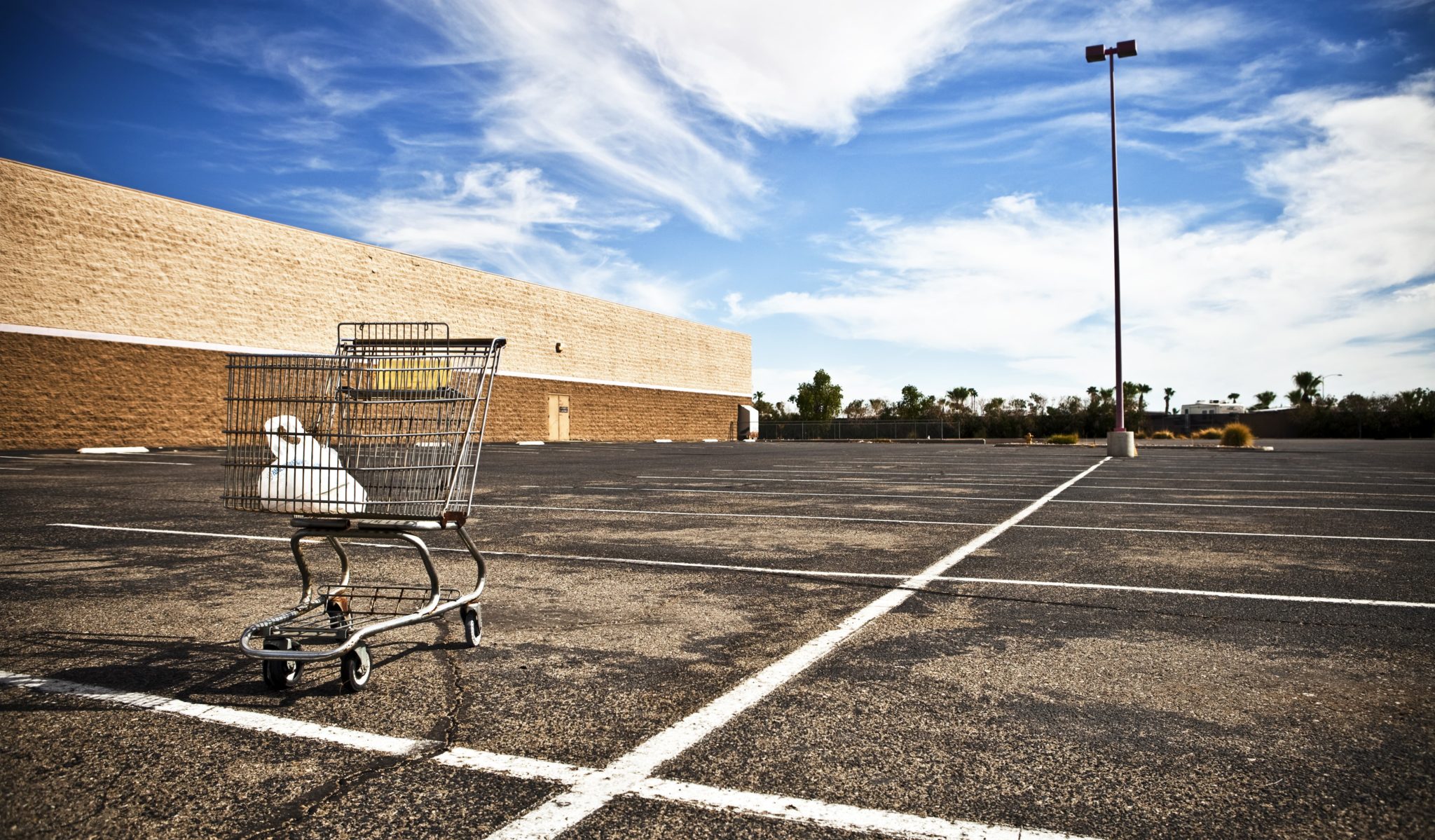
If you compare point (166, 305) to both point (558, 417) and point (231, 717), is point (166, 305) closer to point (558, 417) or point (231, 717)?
point (558, 417)

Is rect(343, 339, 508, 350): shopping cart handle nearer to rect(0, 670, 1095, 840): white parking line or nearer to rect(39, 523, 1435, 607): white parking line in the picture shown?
rect(39, 523, 1435, 607): white parking line

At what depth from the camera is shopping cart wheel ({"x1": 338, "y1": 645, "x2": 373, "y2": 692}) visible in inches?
130

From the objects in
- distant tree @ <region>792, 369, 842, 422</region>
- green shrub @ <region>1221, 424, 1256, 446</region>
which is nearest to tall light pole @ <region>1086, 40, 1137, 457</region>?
green shrub @ <region>1221, 424, 1256, 446</region>

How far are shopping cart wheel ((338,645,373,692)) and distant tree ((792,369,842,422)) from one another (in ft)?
276

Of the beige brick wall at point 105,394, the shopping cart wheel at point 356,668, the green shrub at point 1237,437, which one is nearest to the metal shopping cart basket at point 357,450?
the shopping cart wheel at point 356,668

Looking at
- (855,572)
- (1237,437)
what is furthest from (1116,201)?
(855,572)

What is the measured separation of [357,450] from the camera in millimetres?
3916

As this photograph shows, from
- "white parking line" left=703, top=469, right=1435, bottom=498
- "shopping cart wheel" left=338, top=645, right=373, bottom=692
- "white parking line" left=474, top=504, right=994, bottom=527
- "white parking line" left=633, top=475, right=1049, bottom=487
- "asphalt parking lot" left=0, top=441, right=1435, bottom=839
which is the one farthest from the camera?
"white parking line" left=633, top=475, right=1049, bottom=487

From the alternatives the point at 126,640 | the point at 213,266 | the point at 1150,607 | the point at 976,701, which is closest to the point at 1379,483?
the point at 1150,607

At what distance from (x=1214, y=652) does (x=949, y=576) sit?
1912mm

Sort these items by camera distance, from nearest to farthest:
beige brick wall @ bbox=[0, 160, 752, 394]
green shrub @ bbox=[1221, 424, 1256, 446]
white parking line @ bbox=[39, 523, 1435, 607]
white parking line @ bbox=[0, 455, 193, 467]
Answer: white parking line @ bbox=[39, 523, 1435, 607], white parking line @ bbox=[0, 455, 193, 467], beige brick wall @ bbox=[0, 160, 752, 394], green shrub @ bbox=[1221, 424, 1256, 446]

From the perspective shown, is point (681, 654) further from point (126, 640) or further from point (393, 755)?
point (126, 640)

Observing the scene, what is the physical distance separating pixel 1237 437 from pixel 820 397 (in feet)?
188

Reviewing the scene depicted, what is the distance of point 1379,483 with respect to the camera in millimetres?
13555
